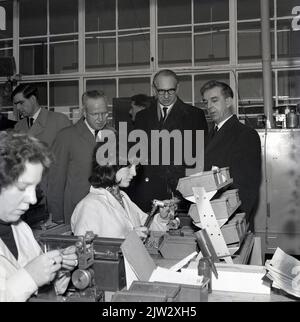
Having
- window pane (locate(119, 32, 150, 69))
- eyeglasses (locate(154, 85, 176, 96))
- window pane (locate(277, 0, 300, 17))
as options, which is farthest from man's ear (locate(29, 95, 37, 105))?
window pane (locate(277, 0, 300, 17))

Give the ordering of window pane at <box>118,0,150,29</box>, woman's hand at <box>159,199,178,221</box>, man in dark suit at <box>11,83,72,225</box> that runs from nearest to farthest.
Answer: woman's hand at <box>159,199,178,221</box>
man in dark suit at <box>11,83,72,225</box>
window pane at <box>118,0,150,29</box>

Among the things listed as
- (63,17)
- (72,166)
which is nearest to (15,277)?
(72,166)

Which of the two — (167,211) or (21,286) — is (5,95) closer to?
(167,211)

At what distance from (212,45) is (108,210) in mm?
3668

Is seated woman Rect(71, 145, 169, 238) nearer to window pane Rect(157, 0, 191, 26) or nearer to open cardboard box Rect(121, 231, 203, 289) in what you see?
open cardboard box Rect(121, 231, 203, 289)

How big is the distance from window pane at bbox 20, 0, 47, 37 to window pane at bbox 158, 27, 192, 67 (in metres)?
1.70

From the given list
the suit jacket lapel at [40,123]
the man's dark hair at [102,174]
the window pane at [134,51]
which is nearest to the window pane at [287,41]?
the window pane at [134,51]

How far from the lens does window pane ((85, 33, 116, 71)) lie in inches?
233

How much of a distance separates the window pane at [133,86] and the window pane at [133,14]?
2.33ft

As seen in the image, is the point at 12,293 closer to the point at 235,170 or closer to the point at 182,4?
the point at 235,170

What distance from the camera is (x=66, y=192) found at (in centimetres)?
326

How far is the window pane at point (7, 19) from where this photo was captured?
20.2ft

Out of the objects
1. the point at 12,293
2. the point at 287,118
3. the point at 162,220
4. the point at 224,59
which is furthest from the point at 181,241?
the point at 224,59

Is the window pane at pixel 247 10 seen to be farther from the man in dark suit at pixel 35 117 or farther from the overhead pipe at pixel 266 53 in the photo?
the man in dark suit at pixel 35 117
